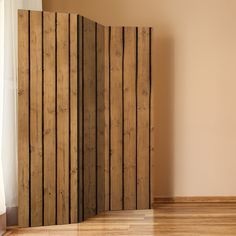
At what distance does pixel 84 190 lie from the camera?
337cm

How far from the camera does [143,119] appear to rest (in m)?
3.68

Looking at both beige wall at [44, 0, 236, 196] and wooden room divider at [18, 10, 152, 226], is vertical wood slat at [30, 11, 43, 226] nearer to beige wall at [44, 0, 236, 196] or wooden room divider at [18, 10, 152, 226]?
wooden room divider at [18, 10, 152, 226]

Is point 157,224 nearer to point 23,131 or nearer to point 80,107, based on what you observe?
point 80,107

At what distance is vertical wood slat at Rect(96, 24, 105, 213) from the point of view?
357 cm

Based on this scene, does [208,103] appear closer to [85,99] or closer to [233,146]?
[233,146]

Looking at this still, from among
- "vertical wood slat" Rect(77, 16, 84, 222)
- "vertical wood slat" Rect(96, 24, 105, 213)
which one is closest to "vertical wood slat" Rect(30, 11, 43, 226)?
"vertical wood slat" Rect(77, 16, 84, 222)

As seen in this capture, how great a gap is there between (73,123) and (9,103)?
1.81 ft

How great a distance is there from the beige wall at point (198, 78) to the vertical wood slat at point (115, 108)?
1.86 feet

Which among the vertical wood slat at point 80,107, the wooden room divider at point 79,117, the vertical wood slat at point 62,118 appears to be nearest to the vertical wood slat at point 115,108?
the wooden room divider at point 79,117

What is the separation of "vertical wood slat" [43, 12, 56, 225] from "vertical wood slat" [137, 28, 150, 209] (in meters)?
0.86

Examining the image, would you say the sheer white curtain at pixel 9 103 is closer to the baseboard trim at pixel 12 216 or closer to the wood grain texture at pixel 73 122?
the baseboard trim at pixel 12 216

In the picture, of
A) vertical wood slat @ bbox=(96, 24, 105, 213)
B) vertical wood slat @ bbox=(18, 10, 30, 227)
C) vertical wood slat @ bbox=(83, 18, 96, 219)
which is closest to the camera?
vertical wood slat @ bbox=(18, 10, 30, 227)

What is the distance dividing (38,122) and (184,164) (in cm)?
170

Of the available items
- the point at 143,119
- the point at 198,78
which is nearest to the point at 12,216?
the point at 143,119
